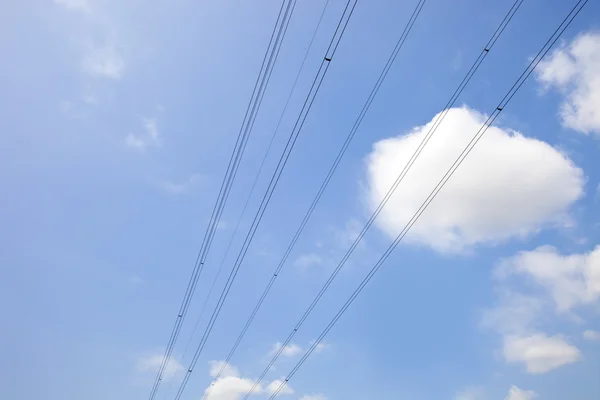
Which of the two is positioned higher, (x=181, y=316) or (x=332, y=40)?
(x=332, y=40)

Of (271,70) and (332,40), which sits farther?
(271,70)

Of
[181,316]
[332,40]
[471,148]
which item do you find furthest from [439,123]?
[181,316]

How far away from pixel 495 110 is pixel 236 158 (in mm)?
10920

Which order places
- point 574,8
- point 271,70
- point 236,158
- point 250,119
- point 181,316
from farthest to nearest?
point 181,316
point 236,158
point 250,119
point 271,70
point 574,8

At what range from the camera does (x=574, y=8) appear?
12000 millimetres

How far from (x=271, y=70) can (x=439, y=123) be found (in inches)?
275

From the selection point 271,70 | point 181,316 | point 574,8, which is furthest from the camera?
point 181,316

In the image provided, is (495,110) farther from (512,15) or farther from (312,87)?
(312,87)

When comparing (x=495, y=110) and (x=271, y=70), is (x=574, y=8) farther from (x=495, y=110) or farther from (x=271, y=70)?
(x=271, y=70)

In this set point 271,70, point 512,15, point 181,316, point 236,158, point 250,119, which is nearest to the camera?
point 512,15

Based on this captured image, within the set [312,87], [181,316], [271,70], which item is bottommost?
[181,316]

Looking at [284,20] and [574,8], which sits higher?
[284,20]

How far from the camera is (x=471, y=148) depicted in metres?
15.3

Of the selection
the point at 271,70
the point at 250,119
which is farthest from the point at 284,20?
the point at 250,119
